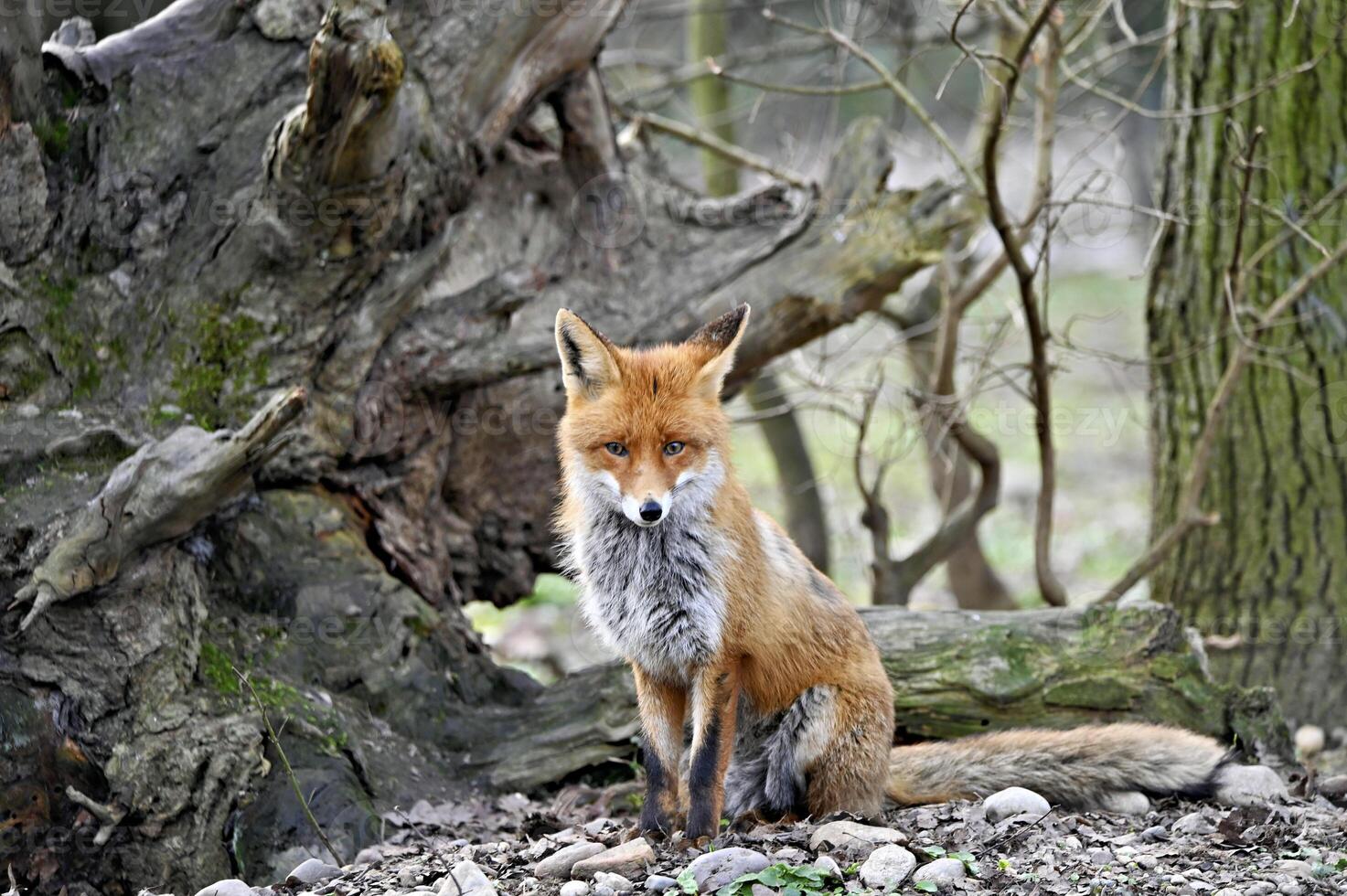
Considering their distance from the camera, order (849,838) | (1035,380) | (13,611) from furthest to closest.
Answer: (1035,380) < (13,611) < (849,838)

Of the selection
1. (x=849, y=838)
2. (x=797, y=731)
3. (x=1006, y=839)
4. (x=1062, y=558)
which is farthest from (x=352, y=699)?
(x=1062, y=558)

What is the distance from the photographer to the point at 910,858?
3539 millimetres

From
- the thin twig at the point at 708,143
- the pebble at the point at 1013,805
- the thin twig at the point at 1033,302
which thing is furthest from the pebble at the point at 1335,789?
the thin twig at the point at 708,143

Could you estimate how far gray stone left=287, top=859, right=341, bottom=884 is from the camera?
3.94 meters

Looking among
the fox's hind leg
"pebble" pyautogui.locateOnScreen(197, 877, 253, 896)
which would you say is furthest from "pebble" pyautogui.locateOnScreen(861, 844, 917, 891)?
"pebble" pyautogui.locateOnScreen(197, 877, 253, 896)

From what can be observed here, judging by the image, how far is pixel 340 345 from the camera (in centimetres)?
512

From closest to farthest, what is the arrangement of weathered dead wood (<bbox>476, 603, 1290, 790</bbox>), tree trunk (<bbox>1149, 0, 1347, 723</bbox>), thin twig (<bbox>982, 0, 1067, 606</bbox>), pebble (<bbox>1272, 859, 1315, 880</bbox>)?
pebble (<bbox>1272, 859, 1315, 880</bbox>), thin twig (<bbox>982, 0, 1067, 606</bbox>), weathered dead wood (<bbox>476, 603, 1290, 790</bbox>), tree trunk (<bbox>1149, 0, 1347, 723</bbox>)

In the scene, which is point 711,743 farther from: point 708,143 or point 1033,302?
point 708,143

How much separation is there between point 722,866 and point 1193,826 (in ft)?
5.90

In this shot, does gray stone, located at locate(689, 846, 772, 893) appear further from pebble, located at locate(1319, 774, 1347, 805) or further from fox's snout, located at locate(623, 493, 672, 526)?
pebble, located at locate(1319, 774, 1347, 805)

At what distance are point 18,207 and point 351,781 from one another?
257 centimetres

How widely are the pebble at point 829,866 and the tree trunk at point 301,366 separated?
5.75ft

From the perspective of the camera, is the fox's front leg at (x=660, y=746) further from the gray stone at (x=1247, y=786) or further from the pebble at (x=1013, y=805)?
the gray stone at (x=1247, y=786)

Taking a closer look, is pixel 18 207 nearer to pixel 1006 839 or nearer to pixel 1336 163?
pixel 1006 839
